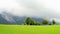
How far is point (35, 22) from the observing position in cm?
3641

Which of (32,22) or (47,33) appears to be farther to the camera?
(32,22)

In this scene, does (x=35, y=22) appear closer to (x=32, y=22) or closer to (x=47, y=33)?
(x=32, y=22)

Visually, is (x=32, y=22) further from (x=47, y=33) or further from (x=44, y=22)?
(x=47, y=33)

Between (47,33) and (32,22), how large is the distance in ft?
66.6

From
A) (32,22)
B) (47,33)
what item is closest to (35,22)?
(32,22)

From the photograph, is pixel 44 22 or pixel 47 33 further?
pixel 44 22

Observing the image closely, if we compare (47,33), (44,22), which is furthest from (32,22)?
(47,33)

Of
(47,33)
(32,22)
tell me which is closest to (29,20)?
(32,22)

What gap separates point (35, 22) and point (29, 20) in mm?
1927

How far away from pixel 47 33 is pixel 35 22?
70.2 ft

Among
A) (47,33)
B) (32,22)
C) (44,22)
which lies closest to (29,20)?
(32,22)

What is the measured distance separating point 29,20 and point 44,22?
4.01 meters

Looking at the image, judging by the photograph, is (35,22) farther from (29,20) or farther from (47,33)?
(47,33)

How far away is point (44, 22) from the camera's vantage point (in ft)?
119
